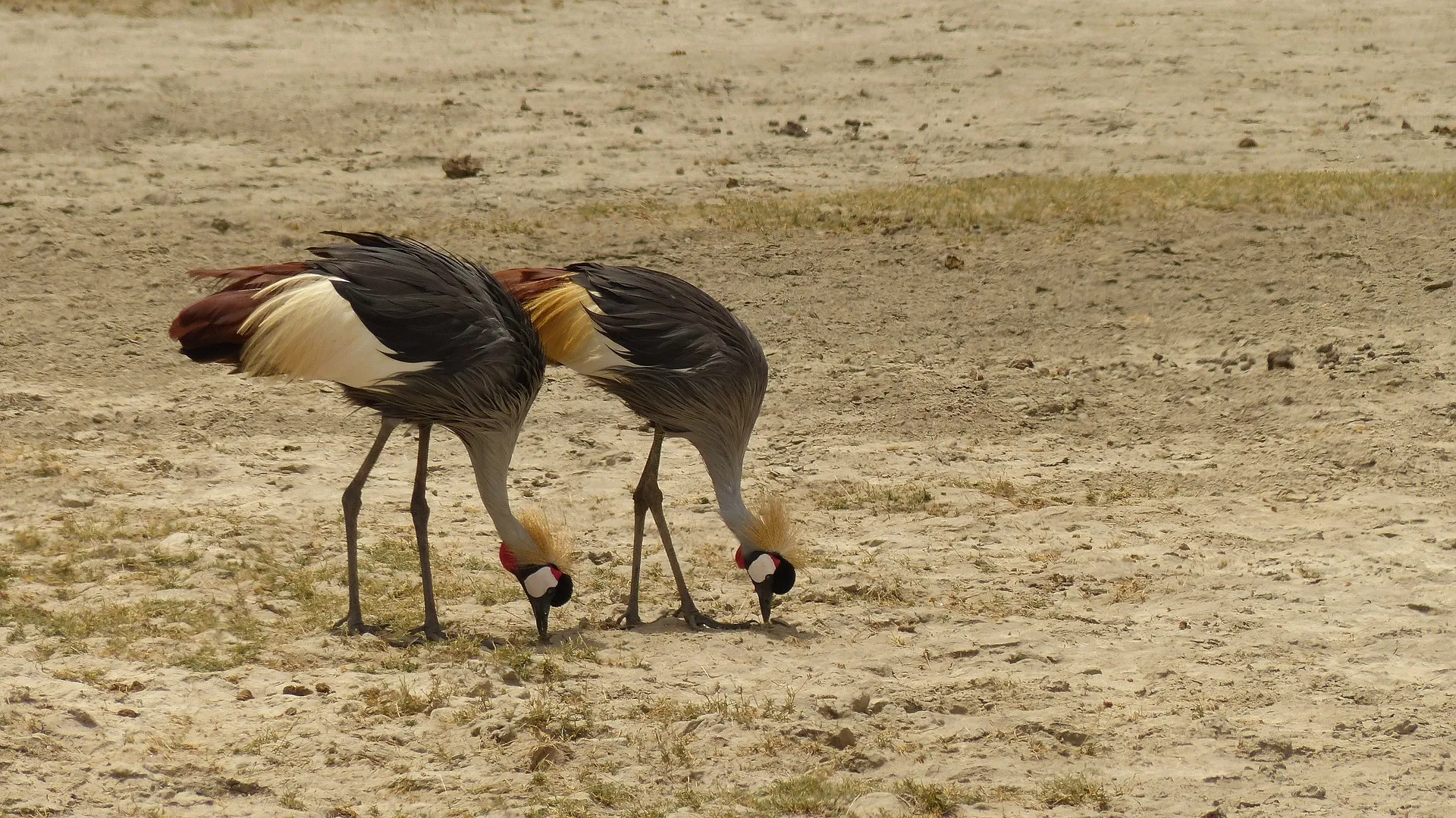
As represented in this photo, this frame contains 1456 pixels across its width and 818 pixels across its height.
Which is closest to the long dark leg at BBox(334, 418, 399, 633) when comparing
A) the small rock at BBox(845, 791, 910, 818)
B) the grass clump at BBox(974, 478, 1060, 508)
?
the small rock at BBox(845, 791, 910, 818)

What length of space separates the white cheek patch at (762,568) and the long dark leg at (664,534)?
23cm

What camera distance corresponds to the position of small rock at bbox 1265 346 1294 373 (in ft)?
28.5

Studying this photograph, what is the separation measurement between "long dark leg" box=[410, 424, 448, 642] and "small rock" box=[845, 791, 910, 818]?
1.97 m

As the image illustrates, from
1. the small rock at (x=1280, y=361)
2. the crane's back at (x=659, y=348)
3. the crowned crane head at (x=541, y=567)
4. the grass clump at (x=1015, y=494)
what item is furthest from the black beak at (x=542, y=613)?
the small rock at (x=1280, y=361)

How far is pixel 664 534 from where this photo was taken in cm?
651

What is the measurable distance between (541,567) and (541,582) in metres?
0.06

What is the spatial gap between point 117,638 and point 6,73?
33.5ft

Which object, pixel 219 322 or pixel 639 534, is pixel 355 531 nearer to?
pixel 219 322

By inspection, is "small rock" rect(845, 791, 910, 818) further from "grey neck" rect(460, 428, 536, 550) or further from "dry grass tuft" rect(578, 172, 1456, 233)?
"dry grass tuft" rect(578, 172, 1456, 233)

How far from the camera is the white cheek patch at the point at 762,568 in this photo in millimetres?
6207

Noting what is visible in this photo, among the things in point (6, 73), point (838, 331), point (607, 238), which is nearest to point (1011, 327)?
point (838, 331)

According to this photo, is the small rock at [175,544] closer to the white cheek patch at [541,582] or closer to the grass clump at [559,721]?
the white cheek patch at [541,582]

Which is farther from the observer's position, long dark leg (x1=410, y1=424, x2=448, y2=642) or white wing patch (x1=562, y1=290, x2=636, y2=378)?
white wing patch (x1=562, y1=290, x2=636, y2=378)

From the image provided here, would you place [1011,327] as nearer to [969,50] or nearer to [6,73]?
[969,50]
